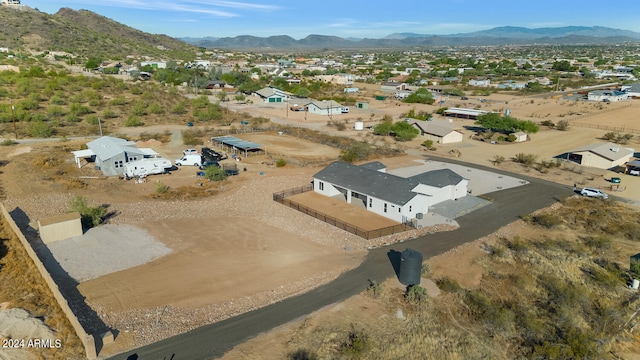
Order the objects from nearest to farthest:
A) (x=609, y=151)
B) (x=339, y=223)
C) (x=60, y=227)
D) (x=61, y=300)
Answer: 1. (x=61, y=300)
2. (x=60, y=227)
3. (x=339, y=223)
4. (x=609, y=151)

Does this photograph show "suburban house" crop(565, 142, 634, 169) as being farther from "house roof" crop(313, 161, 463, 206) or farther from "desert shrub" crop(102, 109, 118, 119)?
"desert shrub" crop(102, 109, 118, 119)

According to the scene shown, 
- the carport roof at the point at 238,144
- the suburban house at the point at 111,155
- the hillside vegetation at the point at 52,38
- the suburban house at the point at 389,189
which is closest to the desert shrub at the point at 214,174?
the suburban house at the point at 111,155

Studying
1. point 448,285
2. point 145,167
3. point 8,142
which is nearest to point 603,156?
point 448,285

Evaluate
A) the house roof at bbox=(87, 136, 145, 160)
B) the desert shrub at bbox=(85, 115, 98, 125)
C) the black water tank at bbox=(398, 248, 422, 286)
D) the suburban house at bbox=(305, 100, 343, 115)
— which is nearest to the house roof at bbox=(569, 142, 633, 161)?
the black water tank at bbox=(398, 248, 422, 286)

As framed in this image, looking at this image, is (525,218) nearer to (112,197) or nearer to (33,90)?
(112,197)

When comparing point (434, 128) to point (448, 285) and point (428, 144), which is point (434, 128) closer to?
point (428, 144)

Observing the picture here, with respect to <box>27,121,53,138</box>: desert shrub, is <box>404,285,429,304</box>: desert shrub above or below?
below

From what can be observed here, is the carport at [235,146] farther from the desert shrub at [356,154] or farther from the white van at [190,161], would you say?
the desert shrub at [356,154]
